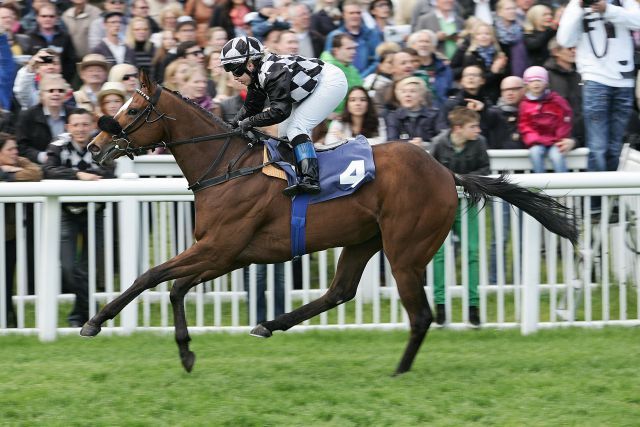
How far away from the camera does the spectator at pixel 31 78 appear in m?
9.84

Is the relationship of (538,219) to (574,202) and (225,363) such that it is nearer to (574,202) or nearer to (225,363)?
(574,202)

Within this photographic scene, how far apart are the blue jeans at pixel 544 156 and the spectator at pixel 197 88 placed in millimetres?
2469

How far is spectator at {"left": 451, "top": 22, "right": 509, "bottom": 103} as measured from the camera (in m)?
10.7

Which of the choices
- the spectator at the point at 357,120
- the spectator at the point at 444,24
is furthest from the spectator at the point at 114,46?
the spectator at the point at 444,24

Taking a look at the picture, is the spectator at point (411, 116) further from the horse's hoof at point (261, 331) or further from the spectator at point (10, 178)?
the spectator at point (10, 178)

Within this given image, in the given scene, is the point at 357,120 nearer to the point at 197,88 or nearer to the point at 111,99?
the point at 197,88

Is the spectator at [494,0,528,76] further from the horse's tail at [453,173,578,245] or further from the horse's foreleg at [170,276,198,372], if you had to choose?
the horse's foreleg at [170,276,198,372]

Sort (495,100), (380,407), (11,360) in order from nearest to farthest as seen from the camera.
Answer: (380,407) → (11,360) → (495,100)

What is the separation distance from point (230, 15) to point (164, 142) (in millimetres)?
4987

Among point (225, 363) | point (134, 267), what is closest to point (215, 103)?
point (134, 267)

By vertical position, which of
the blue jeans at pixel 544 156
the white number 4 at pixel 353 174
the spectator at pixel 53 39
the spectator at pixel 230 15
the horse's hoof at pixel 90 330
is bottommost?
the horse's hoof at pixel 90 330

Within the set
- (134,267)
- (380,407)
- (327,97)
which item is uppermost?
(327,97)

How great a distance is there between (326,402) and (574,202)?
2.56m

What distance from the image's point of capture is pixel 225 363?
7.22 m
